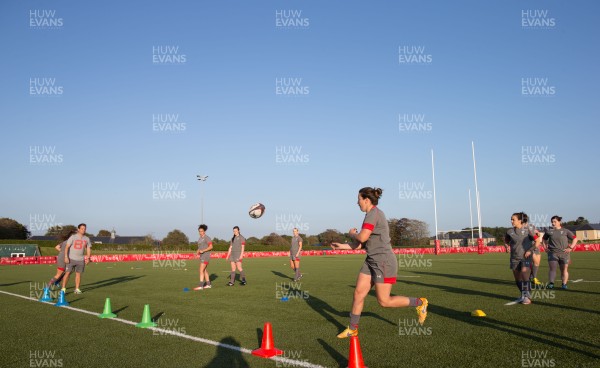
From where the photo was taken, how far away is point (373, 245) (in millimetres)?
6625

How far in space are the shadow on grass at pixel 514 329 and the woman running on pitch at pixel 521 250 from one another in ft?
6.73

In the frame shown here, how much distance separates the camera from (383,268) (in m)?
6.46

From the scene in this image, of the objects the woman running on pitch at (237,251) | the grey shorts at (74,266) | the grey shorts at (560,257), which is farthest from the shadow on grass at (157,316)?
the grey shorts at (560,257)

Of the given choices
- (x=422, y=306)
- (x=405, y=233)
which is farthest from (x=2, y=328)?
(x=405, y=233)

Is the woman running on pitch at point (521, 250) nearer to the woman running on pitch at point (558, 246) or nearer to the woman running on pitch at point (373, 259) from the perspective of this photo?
the woman running on pitch at point (558, 246)

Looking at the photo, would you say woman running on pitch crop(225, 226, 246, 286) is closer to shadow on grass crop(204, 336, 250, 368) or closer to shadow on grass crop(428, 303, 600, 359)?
shadow on grass crop(428, 303, 600, 359)

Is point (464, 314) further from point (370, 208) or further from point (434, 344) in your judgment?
point (370, 208)

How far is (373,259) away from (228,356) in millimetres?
2535

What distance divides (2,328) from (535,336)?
9276 millimetres

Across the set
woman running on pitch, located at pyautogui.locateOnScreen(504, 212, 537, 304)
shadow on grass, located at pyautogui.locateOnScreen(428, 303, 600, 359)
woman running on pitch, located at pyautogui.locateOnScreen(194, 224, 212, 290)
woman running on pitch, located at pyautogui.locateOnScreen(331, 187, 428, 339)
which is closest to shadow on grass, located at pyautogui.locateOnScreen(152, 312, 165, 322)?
woman running on pitch, located at pyautogui.locateOnScreen(331, 187, 428, 339)

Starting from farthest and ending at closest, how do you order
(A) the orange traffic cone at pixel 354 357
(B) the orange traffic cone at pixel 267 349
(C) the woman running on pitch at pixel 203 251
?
(C) the woman running on pitch at pixel 203 251 < (B) the orange traffic cone at pixel 267 349 < (A) the orange traffic cone at pixel 354 357

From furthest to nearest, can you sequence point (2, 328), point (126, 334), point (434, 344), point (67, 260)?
point (67, 260), point (2, 328), point (126, 334), point (434, 344)

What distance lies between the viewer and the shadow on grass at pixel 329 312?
8070 millimetres

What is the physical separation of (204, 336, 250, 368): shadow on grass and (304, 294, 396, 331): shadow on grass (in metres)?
2.07
